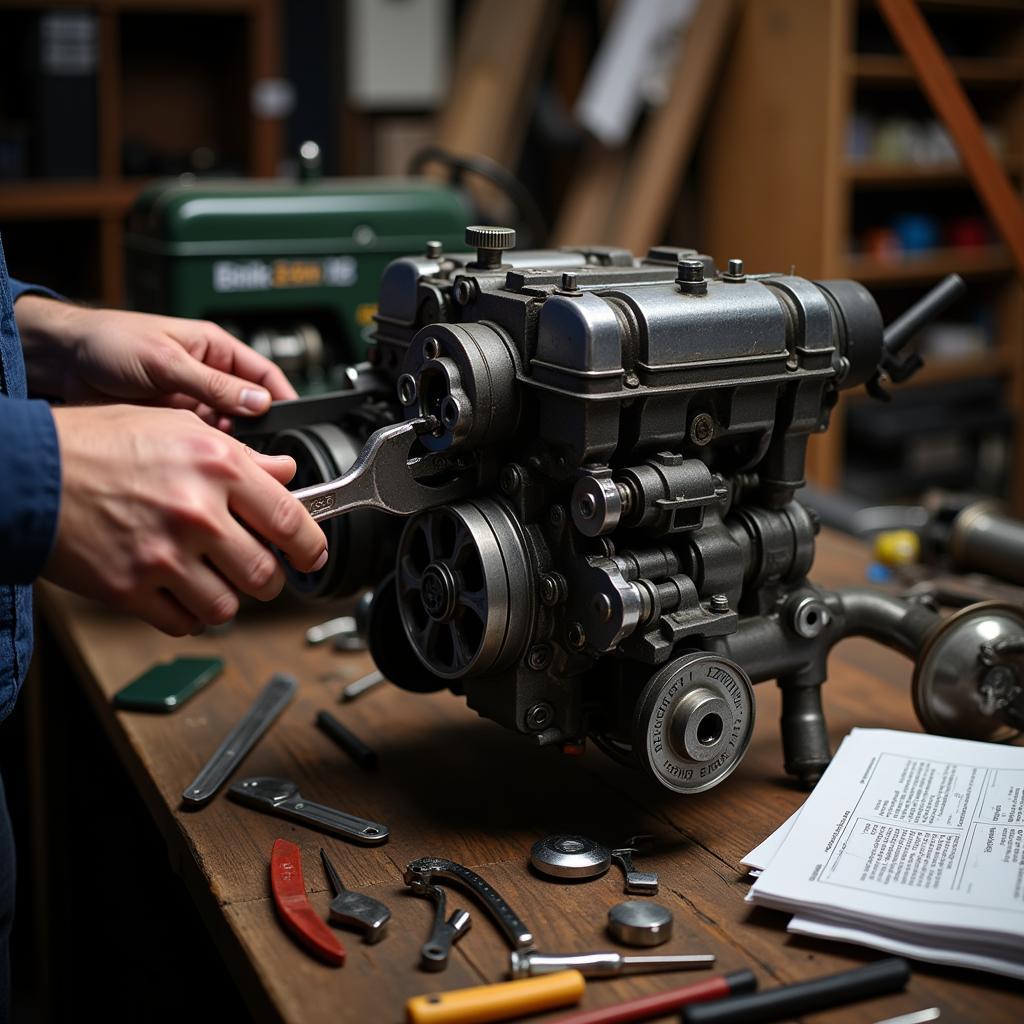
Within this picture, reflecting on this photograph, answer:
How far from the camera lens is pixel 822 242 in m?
3.35

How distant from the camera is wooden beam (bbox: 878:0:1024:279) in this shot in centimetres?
162

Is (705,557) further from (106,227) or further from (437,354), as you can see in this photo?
(106,227)

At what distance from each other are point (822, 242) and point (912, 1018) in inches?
111

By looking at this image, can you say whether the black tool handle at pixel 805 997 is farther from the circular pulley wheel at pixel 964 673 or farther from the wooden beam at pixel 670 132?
the wooden beam at pixel 670 132

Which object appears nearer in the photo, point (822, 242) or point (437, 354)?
point (437, 354)

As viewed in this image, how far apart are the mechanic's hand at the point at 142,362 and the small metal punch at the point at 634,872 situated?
1.67 feet

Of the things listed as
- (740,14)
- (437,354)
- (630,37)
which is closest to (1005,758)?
(437,354)

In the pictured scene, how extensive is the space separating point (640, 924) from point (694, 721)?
0.52 ft

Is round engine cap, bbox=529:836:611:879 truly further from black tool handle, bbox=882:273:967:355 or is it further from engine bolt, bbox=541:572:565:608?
black tool handle, bbox=882:273:967:355

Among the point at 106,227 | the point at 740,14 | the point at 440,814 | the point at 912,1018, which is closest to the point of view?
the point at 912,1018

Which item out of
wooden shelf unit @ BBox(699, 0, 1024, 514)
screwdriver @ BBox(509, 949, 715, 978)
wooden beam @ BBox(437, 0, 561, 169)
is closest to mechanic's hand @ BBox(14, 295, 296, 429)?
screwdriver @ BBox(509, 949, 715, 978)

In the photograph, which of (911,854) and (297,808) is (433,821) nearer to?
(297,808)

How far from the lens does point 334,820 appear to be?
1.00 metres

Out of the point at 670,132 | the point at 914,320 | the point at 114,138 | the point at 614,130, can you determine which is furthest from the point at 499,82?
the point at 914,320
